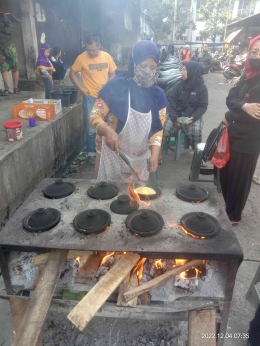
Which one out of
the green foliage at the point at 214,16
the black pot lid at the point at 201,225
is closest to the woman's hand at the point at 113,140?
the black pot lid at the point at 201,225

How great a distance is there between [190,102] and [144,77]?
3.09 meters

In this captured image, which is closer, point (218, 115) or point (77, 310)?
point (77, 310)

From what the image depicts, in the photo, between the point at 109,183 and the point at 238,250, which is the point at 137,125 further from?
the point at 238,250

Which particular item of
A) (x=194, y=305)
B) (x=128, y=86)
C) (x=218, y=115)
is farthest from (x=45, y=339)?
(x=218, y=115)

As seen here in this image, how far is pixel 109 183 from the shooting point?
2346mm

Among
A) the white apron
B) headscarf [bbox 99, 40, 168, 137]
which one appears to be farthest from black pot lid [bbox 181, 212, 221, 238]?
headscarf [bbox 99, 40, 168, 137]

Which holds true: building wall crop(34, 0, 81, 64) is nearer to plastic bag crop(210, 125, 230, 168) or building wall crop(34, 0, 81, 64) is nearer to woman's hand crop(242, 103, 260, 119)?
plastic bag crop(210, 125, 230, 168)

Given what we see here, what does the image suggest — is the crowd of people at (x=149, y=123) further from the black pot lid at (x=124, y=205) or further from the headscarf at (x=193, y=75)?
the headscarf at (x=193, y=75)

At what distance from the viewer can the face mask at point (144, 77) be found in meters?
2.33


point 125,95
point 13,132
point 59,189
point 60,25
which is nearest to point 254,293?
point 59,189

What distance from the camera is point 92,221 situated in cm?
177

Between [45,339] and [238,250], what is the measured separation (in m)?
1.68

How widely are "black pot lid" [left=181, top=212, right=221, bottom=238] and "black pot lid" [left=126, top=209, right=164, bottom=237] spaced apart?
17 centimetres

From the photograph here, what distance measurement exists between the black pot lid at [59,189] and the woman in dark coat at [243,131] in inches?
74.4
